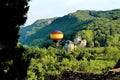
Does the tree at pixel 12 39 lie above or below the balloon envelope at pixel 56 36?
above

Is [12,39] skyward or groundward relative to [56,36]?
skyward

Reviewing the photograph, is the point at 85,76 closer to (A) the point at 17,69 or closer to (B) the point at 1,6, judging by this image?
(A) the point at 17,69

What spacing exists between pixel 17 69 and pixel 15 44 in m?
1.66

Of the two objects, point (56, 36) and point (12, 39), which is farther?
point (56, 36)

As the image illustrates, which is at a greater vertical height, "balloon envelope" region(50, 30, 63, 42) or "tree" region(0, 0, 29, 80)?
"tree" region(0, 0, 29, 80)

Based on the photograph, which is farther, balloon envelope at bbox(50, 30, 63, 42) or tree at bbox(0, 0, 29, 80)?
balloon envelope at bbox(50, 30, 63, 42)

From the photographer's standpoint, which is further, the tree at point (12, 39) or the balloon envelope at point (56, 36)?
the balloon envelope at point (56, 36)

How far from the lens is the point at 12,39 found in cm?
3103

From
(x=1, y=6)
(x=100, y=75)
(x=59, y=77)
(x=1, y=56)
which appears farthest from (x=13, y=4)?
(x=100, y=75)

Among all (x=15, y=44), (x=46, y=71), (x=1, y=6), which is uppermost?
(x=1, y=6)

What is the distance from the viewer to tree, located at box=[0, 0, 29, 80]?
30.4 metres

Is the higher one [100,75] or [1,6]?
[1,6]

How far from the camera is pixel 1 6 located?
30797 millimetres

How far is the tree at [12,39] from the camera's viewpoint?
3042cm
